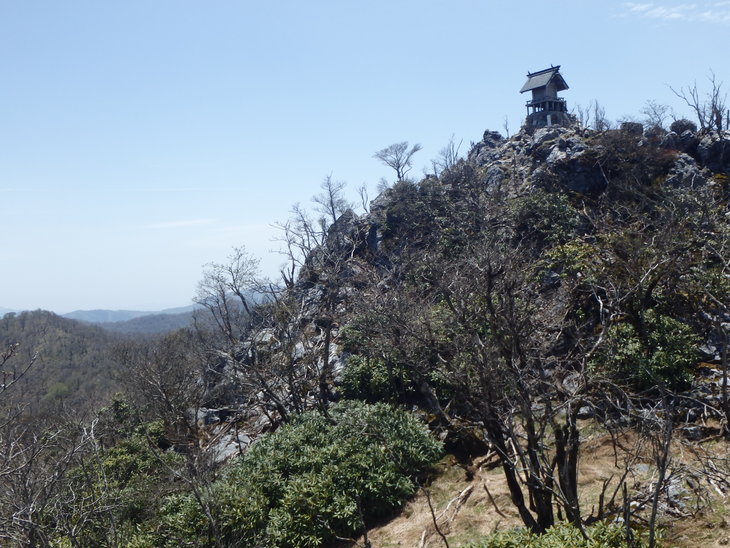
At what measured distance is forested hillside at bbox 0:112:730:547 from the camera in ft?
29.2

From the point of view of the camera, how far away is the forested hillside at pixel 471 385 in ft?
29.2

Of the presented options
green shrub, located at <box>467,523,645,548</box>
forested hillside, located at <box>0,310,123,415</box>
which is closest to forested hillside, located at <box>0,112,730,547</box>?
→ green shrub, located at <box>467,523,645,548</box>

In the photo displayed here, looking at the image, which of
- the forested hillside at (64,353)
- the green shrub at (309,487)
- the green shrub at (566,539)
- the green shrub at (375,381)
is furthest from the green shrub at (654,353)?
the forested hillside at (64,353)

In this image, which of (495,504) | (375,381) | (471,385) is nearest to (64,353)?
(375,381)

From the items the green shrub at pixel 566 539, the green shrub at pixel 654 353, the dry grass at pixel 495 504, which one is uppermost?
the green shrub at pixel 654 353

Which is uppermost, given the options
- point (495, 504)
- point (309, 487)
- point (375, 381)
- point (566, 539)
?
point (375, 381)

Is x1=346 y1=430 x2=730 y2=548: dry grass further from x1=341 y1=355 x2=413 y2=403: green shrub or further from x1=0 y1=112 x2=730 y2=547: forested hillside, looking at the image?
x1=341 y1=355 x2=413 y2=403: green shrub

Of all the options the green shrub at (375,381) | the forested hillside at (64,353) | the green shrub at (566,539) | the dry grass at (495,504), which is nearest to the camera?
the green shrub at (566,539)

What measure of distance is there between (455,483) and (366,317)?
757 cm

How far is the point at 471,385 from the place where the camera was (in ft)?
38.7

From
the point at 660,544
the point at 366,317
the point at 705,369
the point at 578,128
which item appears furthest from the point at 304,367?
the point at 578,128

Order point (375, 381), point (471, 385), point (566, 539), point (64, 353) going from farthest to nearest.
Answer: point (64, 353), point (375, 381), point (471, 385), point (566, 539)

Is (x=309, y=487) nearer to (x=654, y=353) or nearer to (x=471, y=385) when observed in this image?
(x=471, y=385)

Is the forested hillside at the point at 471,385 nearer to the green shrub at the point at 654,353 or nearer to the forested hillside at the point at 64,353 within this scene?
the green shrub at the point at 654,353
